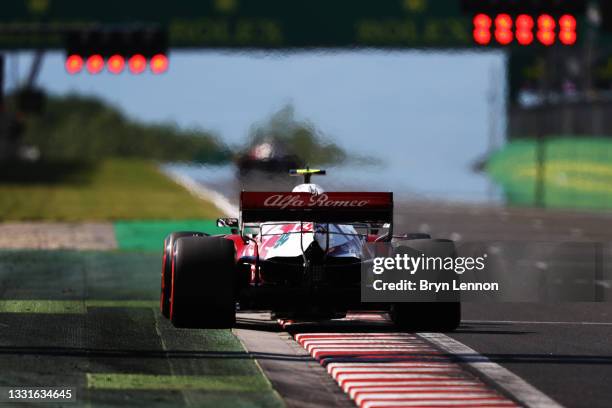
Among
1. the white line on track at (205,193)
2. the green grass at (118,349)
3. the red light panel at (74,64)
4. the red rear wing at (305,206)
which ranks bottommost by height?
the white line on track at (205,193)

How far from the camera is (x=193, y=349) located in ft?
46.8

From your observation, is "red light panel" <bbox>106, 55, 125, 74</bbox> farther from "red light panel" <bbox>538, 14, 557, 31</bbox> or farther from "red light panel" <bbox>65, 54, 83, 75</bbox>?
"red light panel" <bbox>538, 14, 557, 31</bbox>

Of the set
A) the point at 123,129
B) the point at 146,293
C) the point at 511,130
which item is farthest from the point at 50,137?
the point at 146,293

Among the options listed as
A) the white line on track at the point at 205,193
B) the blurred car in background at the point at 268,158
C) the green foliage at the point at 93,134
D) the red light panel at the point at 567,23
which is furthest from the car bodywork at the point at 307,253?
the green foliage at the point at 93,134

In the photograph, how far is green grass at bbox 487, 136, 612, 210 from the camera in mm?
54656

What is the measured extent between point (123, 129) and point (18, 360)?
15647cm

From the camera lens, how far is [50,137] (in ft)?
587

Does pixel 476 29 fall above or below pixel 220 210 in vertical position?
above

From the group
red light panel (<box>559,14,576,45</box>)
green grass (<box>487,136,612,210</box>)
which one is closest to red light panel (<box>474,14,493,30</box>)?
red light panel (<box>559,14,576,45</box>)

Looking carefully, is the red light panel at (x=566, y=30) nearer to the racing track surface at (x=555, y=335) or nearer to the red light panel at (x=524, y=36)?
the red light panel at (x=524, y=36)

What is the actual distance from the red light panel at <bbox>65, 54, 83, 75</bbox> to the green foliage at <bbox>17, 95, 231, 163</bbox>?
243 ft

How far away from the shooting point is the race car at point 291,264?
49.0 ft

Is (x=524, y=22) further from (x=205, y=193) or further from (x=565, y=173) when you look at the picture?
(x=565, y=173)

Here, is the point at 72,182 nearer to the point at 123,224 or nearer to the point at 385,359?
the point at 123,224
